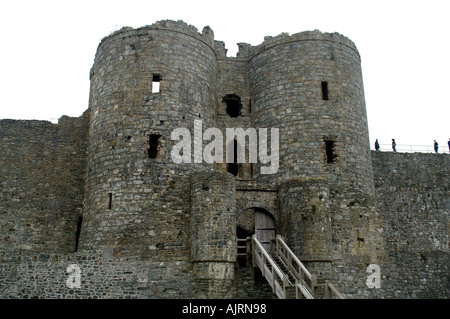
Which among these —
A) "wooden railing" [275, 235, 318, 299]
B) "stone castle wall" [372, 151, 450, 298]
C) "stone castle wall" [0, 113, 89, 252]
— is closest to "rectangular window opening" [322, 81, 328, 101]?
"stone castle wall" [372, 151, 450, 298]

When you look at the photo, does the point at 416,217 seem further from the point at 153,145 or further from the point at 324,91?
the point at 153,145

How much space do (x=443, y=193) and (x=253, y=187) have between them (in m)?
10.1

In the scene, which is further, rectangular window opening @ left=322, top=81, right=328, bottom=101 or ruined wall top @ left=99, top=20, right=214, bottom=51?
rectangular window opening @ left=322, top=81, right=328, bottom=101

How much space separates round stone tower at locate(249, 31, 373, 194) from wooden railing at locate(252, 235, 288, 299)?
10.8ft

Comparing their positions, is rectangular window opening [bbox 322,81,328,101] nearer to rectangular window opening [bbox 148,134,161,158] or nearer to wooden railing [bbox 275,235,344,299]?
wooden railing [bbox 275,235,344,299]

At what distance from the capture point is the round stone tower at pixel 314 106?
736 inches

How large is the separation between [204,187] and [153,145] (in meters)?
2.71

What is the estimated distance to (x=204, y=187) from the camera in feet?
53.6

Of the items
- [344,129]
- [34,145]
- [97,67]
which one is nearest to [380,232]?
[344,129]

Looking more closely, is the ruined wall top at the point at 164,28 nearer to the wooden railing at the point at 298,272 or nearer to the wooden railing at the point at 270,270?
the wooden railing at the point at 270,270

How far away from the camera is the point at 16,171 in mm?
19453

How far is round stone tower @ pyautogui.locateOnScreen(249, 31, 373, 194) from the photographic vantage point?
1869 centimetres

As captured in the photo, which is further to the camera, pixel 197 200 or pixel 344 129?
pixel 344 129

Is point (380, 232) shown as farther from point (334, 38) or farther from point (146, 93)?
point (146, 93)
